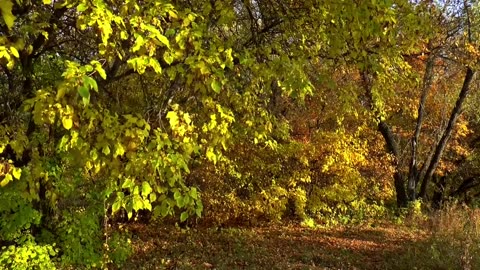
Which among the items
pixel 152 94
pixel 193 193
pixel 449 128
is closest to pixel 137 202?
pixel 193 193

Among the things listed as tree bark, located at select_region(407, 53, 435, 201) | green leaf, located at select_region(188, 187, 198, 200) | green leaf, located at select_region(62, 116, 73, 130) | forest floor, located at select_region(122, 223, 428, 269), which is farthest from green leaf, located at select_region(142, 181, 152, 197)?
tree bark, located at select_region(407, 53, 435, 201)

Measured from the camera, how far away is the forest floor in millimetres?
9383

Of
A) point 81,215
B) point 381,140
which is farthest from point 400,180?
point 81,215

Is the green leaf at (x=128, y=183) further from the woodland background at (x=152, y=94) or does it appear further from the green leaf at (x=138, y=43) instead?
the green leaf at (x=138, y=43)

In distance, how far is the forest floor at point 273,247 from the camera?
369 inches

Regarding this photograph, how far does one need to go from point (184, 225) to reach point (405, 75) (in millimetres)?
7915

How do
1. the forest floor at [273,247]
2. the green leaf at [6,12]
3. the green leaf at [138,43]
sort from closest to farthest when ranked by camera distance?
the green leaf at [6,12]
the green leaf at [138,43]
the forest floor at [273,247]

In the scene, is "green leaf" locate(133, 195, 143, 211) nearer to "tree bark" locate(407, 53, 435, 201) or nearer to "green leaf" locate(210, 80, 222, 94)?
"green leaf" locate(210, 80, 222, 94)

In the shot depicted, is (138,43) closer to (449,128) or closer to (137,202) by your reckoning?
(137,202)

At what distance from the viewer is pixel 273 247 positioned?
35.7 feet

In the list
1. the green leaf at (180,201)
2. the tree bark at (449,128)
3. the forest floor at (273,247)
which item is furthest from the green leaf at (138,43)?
the tree bark at (449,128)

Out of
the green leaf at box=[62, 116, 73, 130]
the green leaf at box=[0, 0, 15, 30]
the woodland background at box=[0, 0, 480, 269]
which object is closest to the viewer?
the green leaf at box=[0, 0, 15, 30]

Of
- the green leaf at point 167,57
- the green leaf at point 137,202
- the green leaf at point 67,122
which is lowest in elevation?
the green leaf at point 137,202

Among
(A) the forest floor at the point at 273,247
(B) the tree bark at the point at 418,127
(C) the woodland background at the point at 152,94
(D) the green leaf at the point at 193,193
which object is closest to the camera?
(C) the woodland background at the point at 152,94
